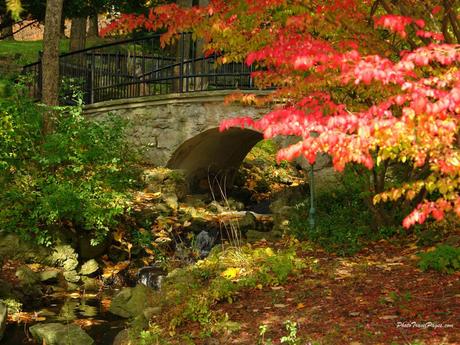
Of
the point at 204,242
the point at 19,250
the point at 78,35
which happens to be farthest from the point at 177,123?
the point at 78,35

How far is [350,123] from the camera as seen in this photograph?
362 cm

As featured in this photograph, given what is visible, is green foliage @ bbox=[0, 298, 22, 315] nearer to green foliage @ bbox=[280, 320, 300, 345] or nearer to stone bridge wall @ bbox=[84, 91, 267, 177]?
green foliage @ bbox=[280, 320, 300, 345]

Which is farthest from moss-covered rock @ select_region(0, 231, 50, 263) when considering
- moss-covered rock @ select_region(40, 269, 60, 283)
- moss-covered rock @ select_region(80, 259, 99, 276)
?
moss-covered rock @ select_region(80, 259, 99, 276)

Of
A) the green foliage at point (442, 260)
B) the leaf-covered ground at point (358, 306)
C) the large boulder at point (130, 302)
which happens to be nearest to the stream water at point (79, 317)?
the large boulder at point (130, 302)

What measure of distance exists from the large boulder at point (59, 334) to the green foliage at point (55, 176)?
2.40 metres

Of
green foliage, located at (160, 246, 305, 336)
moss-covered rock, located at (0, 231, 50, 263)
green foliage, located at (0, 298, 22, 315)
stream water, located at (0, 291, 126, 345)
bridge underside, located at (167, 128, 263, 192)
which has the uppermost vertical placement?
bridge underside, located at (167, 128, 263, 192)

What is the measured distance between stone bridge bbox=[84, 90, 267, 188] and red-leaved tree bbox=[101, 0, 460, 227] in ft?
14.2

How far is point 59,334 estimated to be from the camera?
677 cm

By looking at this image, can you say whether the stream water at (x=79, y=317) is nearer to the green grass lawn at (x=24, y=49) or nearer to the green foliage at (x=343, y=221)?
the green foliage at (x=343, y=221)

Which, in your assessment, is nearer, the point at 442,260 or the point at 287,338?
the point at 287,338

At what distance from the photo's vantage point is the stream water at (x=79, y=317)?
23.4 feet

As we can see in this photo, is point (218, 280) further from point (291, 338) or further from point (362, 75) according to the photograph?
point (362, 75)

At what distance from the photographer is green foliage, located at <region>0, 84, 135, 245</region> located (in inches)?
359

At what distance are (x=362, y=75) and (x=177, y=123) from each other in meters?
9.24
